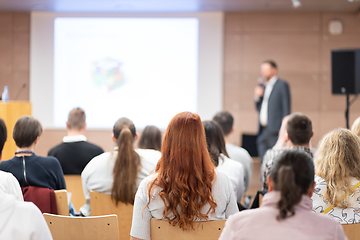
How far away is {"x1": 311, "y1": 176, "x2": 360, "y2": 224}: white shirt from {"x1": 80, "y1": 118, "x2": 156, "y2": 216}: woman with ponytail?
1.09 m

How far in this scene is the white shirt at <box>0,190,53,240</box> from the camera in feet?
4.08

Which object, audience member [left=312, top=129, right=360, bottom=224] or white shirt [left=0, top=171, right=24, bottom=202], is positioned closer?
white shirt [left=0, top=171, right=24, bottom=202]

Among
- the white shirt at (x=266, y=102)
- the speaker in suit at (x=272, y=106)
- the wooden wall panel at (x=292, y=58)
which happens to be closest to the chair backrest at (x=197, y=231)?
the speaker in suit at (x=272, y=106)

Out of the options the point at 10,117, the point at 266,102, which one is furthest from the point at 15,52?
the point at 266,102

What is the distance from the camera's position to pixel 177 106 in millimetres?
6168

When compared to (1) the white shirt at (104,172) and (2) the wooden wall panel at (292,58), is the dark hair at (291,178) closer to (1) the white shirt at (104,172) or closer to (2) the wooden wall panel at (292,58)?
(1) the white shirt at (104,172)

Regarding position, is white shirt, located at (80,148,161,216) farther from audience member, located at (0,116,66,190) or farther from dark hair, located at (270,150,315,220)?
dark hair, located at (270,150,315,220)

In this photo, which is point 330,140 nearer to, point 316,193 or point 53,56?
point 316,193

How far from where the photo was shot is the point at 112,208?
2295 mm

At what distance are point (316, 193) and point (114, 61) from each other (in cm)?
488

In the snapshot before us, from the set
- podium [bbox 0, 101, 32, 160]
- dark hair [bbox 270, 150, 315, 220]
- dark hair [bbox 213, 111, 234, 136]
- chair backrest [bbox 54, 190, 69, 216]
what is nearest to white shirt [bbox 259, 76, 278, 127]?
dark hair [bbox 213, 111, 234, 136]

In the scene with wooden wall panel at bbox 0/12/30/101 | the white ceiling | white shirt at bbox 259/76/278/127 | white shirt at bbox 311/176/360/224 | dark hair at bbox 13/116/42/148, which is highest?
the white ceiling

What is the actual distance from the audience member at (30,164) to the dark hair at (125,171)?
14.6 inches

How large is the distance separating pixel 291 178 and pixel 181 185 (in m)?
0.51
